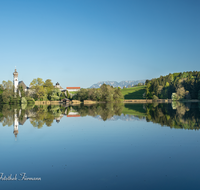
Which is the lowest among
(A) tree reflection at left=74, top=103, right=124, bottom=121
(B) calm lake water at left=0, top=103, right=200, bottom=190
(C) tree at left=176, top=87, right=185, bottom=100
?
(A) tree reflection at left=74, top=103, right=124, bottom=121

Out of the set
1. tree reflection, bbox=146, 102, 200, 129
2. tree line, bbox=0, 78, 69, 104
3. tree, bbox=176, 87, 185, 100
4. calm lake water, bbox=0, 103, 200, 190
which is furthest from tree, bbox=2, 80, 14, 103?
tree, bbox=176, 87, 185, 100

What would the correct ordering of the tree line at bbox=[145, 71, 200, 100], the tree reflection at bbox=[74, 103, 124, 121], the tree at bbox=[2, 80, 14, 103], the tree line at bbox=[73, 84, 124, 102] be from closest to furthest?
the tree reflection at bbox=[74, 103, 124, 121] < the tree at bbox=[2, 80, 14, 103] < the tree line at bbox=[73, 84, 124, 102] < the tree line at bbox=[145, 71, 200, 100]

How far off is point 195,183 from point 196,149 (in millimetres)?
6033

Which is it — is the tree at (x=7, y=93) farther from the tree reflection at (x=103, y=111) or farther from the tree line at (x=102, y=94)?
the tree reflection at (x=103, y=111)

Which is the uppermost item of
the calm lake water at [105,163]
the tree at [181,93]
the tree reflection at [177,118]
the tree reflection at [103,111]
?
the tree at [181,93]

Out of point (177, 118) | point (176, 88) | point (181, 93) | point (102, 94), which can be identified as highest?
point (176, 88)

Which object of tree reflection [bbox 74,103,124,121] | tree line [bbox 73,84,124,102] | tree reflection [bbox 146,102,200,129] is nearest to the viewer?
tree reflection [bbox 146,102,200,129]

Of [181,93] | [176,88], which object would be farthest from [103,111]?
[176,88]

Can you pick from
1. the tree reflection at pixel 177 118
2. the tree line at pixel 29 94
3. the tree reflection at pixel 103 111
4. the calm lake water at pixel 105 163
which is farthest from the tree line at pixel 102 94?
the calm lake water at pixel 105 163

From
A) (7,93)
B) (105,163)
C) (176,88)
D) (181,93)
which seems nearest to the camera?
(105,163)

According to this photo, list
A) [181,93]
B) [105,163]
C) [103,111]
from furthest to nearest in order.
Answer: [181,93] < [103,111] < [105,163]

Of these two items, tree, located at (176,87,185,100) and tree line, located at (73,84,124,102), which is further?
tree, located at (176,87,185,100)

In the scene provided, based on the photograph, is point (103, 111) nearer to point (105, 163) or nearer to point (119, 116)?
point (119, 116)

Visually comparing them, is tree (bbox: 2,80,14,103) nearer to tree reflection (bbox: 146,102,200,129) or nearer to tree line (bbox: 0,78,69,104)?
tree line (bbox: 0,78,69,104)
